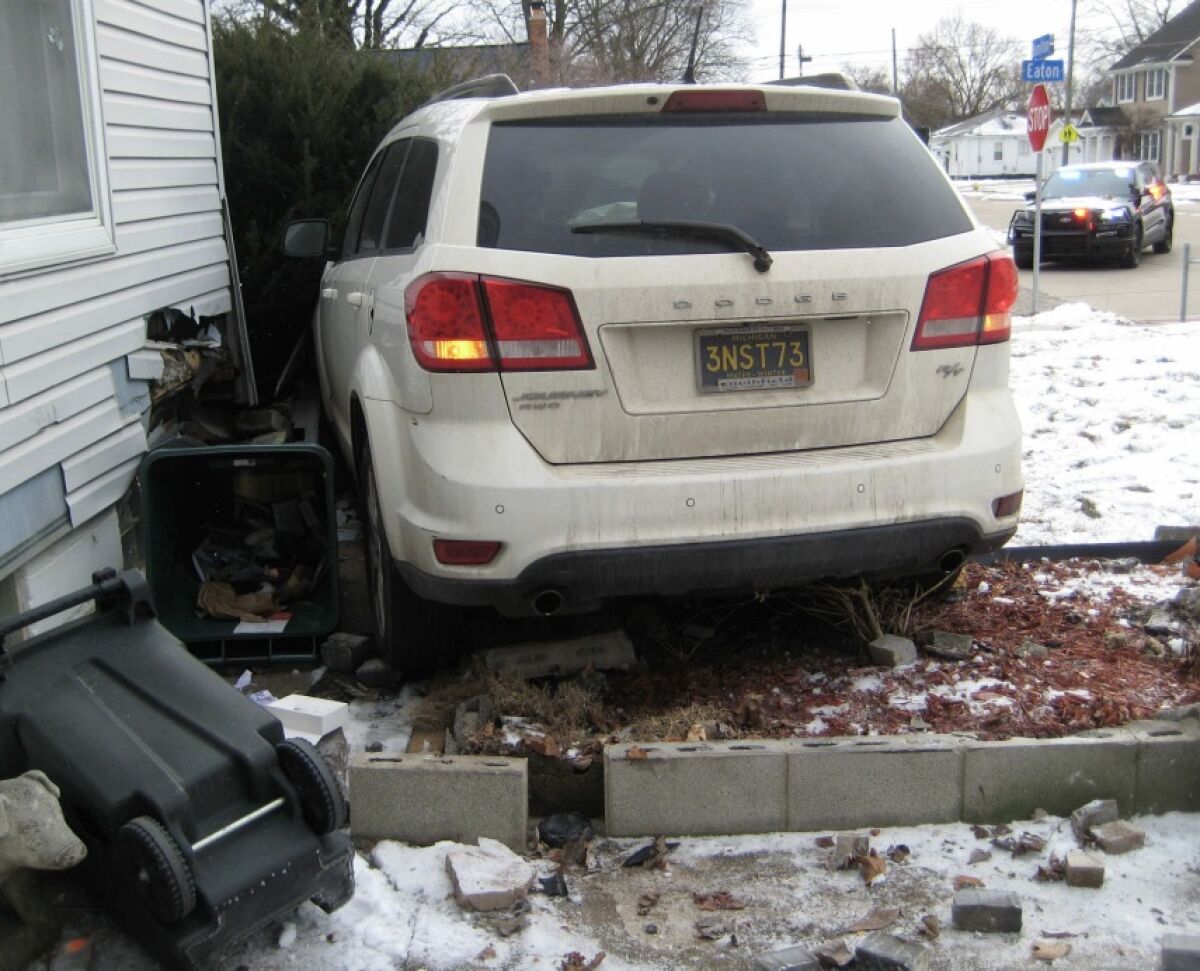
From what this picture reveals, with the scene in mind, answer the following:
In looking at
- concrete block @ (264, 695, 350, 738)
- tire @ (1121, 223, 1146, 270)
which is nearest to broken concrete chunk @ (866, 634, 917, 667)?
concrete block @ (264, 695, 350, 738)

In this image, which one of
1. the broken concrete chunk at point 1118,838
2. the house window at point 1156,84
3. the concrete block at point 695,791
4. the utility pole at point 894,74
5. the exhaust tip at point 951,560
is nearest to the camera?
the broken concrete chunk at point 1118,838

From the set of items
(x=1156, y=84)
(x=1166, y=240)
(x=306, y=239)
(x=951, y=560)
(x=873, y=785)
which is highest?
(x=1156, y=84)

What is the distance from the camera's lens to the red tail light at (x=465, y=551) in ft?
12.2

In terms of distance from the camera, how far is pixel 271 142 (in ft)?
28.4

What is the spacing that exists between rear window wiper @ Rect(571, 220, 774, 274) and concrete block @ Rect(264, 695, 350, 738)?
1.62 meters

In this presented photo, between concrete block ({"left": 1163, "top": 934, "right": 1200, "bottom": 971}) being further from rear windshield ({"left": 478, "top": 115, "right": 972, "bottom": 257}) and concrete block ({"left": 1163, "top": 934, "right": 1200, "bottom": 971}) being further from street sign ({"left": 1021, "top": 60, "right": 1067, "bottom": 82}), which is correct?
street sign ({"left": 1021, "top": 60, "right": 1067, "bottom": 82})

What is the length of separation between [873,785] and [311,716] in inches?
65.3

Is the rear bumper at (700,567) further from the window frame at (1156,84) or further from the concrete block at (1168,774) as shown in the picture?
the window frame at (1156,84)

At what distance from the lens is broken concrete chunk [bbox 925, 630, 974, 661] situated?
445 centimetres

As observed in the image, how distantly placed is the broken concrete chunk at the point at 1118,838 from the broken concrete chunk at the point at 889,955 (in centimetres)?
76


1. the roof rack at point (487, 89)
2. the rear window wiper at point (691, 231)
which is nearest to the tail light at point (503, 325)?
the rear window wiper at point (691, 231)

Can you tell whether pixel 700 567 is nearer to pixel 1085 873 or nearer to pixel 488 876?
pixel 488 876

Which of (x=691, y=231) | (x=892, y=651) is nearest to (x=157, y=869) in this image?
(x=691, y=231)

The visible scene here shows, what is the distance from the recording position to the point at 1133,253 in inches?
810
